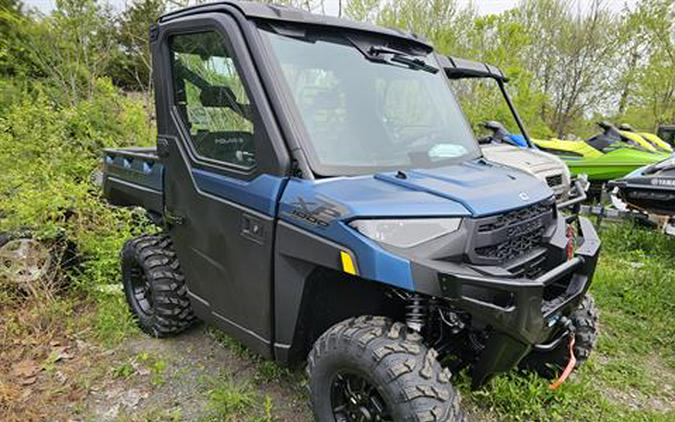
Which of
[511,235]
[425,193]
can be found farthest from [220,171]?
[511,235]

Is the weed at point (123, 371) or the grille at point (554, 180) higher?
the grille at point (554, 180)

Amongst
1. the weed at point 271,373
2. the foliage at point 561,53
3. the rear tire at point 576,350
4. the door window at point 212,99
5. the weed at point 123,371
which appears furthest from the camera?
the foliage at point 561,53

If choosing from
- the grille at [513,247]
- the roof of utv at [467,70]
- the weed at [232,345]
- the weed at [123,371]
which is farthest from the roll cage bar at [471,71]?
the weed at [123,371]

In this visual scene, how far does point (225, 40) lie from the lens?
7.39 feet

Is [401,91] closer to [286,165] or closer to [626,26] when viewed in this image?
[286,165]

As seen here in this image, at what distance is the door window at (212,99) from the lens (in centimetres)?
231

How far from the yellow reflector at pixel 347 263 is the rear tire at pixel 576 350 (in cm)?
154

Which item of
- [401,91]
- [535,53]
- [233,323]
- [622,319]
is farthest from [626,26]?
[233,323]

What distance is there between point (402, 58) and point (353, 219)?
1190 mm

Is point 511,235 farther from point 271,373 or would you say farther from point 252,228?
point 271,373

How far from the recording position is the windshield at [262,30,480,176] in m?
2.18

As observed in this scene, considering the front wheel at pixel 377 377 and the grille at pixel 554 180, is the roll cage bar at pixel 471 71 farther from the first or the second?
the front wheel at pixel 377 377

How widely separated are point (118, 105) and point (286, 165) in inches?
290

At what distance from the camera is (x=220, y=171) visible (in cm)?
246
